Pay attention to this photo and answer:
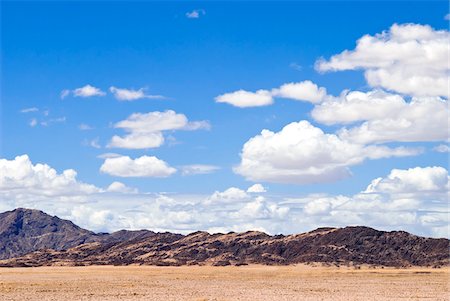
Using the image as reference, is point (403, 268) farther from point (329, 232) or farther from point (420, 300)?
point (420, 300)

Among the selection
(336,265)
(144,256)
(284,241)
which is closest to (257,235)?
(284,241)

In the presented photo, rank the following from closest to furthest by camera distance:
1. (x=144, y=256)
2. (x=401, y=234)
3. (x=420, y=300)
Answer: (x=420, y=300)
(x=401, y=234)
(x=144, y=256)

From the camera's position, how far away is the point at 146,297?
61.2m

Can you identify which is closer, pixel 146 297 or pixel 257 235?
pixel 146 297

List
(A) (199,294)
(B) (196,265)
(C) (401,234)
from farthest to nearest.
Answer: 1. (C) (401,234)
2. (B) (196,265)
3. (A) (199,294)

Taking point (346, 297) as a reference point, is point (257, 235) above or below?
above

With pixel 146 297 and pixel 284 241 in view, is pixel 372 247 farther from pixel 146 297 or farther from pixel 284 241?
pixel 146 297

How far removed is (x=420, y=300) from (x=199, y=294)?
19972mm

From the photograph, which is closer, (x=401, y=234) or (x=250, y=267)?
(x=250, y=267)

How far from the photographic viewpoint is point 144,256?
183 m

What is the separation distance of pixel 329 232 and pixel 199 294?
4582 inches

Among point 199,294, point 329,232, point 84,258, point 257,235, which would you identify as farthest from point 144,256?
point 199,294

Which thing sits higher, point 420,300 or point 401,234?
point 401,234

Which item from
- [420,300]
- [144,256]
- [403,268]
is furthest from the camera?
→ [144,256]
